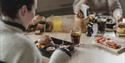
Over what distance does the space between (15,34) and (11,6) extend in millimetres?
133

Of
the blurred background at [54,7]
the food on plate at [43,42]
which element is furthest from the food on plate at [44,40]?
the blurred background at [54,7]

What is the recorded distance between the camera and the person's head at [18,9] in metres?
1.19

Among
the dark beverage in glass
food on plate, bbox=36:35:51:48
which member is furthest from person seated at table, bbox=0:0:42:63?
the dark beverage in glass

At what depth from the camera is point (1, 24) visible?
123 cm

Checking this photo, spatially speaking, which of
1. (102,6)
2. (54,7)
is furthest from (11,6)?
(54,7)

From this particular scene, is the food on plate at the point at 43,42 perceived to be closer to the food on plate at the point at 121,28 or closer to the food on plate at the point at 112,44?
the food on plate at the point at 112,44

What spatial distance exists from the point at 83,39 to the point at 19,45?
0.98 m

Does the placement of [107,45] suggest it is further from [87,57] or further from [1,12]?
[1,12]

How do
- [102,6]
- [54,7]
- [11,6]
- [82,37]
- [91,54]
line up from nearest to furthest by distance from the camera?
[11,6] → [91,54] → [82,37] → [102,6] → [54,7]

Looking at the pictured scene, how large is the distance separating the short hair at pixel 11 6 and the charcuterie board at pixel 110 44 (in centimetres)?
89

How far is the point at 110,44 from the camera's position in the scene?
6.36 feet

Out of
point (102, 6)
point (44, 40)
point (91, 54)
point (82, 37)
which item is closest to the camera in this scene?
point (91, 54)

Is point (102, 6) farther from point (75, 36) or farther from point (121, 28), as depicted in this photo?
point (75, 36)

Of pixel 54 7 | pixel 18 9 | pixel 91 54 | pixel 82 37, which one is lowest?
pixel 91 54
